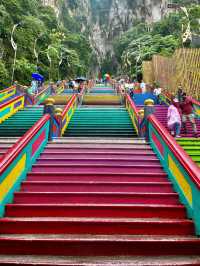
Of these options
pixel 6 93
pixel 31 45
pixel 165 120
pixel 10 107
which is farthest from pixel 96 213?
pixel 31 45

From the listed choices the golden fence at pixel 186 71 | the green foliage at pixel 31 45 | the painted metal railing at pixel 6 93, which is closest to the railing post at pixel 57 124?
the painted metal railing at pixel 6 93

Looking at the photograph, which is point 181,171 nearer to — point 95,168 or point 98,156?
point 95,168

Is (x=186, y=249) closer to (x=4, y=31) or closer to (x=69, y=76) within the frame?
(x=4, y=31)

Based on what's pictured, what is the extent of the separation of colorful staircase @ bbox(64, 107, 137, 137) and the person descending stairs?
342 cm

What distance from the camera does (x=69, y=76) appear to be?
37469 mm

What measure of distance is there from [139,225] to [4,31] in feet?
65.4

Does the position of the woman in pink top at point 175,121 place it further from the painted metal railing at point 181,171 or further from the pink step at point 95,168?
the pink step at point 95,168

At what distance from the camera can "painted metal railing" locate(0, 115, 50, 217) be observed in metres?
3.86

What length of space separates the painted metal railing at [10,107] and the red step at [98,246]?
742cm

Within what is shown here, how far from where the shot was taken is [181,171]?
4031 mm

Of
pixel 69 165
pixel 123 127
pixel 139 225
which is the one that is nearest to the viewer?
pixel 139 225

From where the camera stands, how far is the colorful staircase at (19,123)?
352 inches

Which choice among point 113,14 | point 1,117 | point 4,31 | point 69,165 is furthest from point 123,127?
point 113,14

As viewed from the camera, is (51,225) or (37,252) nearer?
(37,252)
